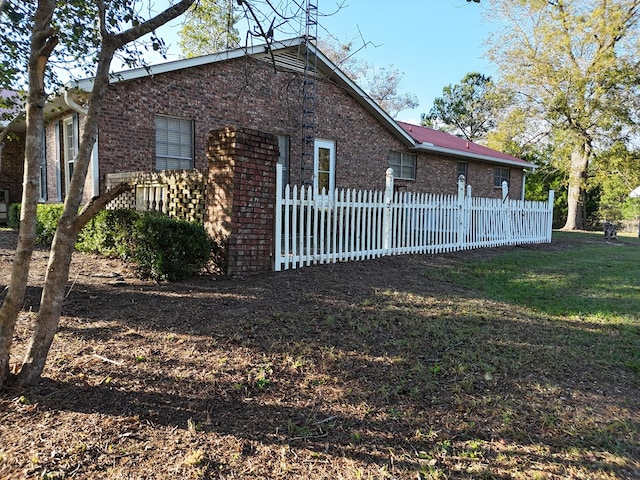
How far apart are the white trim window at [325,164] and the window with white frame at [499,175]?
9.72m

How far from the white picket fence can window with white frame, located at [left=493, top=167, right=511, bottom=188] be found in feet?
26.1

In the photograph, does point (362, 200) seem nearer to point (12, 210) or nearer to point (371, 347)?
point (371, 347)

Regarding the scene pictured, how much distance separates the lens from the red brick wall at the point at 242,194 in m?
6.11

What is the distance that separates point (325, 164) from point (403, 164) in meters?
3.98

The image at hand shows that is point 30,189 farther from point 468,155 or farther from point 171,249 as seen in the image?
point 468,155

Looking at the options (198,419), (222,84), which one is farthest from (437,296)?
(222,84)

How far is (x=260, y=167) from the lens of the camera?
6363mm

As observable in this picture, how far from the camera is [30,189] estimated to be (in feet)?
9.43

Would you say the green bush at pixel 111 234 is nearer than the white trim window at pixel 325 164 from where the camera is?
Yes

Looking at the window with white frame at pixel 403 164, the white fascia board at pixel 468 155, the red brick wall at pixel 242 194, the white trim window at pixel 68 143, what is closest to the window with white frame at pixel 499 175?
the white fascia board at pixel 468 155

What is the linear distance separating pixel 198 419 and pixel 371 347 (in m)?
1.71

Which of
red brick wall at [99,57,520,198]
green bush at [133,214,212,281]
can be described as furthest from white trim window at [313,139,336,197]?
green bush at [133,214,212,281]

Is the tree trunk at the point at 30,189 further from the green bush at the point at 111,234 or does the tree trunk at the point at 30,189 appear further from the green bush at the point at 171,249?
the green bush at the point at 111,234

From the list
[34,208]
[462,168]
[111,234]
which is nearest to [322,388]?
[34,208]
